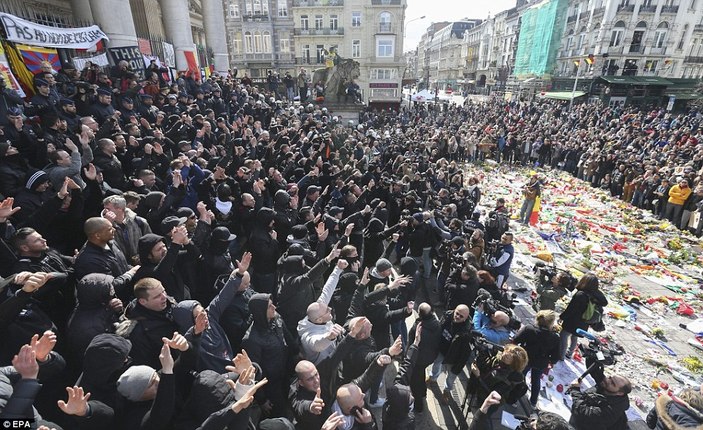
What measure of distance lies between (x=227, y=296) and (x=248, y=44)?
47899mm

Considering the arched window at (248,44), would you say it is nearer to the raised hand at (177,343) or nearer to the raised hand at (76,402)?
the raised hand at (177,343)

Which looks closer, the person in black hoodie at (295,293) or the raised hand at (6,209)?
the raised hand at (6,209)

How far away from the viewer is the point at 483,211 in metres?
11.9

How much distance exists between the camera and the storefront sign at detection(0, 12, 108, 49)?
777 centimetres

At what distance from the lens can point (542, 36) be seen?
47875mm

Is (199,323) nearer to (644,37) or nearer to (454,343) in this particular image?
(454,343)

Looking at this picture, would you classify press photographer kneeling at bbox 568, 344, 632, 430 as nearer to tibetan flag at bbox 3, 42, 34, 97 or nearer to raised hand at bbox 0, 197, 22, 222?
raised hand at bbox 0, 197, 22, 222

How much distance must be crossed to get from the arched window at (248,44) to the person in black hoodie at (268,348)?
47.9 m

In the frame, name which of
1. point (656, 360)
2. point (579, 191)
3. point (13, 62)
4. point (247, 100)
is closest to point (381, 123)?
point (247, 100)

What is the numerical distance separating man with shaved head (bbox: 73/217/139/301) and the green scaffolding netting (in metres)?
55.4

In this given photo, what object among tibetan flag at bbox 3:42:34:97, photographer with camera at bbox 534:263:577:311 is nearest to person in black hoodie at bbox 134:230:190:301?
photographer with camera at bbox 534:263:577:311

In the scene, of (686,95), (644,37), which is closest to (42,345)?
(686,95)

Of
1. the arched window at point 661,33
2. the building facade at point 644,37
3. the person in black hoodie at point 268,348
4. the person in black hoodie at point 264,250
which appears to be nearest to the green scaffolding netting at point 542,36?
the building facade at point 644,37

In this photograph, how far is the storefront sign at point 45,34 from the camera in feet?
25.5
